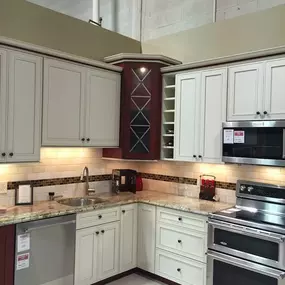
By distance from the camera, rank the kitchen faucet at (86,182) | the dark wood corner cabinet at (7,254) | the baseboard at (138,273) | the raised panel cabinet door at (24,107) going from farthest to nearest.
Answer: the kitchen faucet at (86,182), the baseboard at (138,273), the raised panel cabinet door at (24,107), the dark wood corner cabinet at (7,254)

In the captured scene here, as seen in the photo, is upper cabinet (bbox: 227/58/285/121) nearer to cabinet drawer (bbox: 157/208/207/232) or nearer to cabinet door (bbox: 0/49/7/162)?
cabinet drawer (bbox: 157/208/207/232)

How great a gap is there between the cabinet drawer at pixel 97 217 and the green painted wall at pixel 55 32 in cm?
182

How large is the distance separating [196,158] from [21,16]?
2.34 metres

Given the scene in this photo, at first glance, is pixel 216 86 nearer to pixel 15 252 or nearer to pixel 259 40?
pixel 259 40

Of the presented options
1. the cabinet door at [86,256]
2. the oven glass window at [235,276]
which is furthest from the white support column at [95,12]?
the oven glass window at [235,276]

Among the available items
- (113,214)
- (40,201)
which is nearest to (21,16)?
(40,201)

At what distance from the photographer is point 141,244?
373 centimetres

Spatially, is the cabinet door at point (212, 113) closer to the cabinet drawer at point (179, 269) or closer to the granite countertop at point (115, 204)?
the granite countertop at point (115, 204)

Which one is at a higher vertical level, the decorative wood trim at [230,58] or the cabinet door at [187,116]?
the decorative wood trim at [230,58]

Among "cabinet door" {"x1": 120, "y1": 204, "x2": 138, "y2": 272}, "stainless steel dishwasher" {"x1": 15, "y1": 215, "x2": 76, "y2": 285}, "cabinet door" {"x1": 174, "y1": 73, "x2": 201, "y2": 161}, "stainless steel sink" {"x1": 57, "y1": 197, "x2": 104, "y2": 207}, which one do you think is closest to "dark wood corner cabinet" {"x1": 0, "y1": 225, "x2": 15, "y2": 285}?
"stainless steel dishwasher" {"x1": 15, "y1": 215, "x2": 76, "y2": 285}

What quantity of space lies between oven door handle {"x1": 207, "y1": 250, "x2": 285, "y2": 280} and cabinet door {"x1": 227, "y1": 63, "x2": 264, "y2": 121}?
133 cm

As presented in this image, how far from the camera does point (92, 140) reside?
3.59m

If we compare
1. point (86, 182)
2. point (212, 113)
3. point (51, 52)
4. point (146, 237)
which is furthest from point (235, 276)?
point (51, 52)

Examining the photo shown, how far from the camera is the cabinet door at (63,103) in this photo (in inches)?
124
